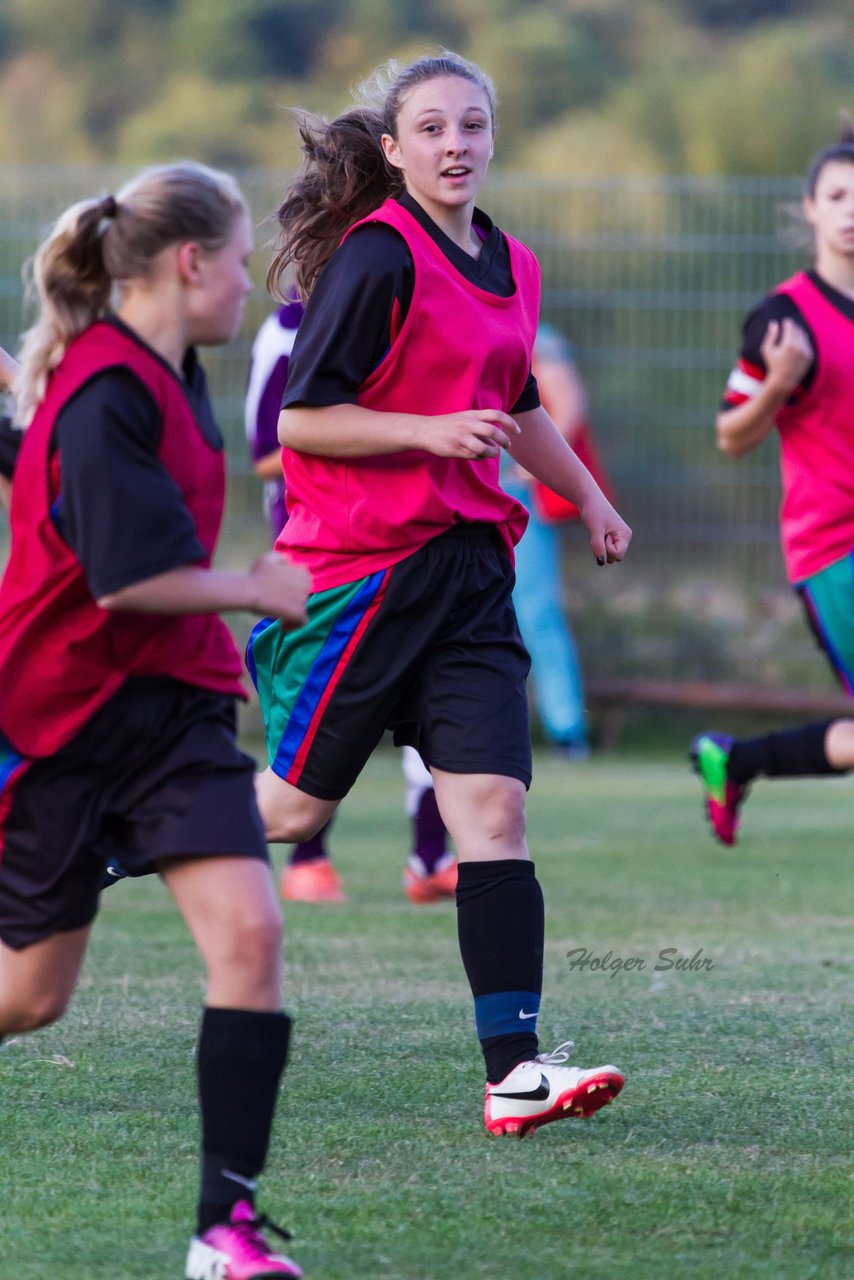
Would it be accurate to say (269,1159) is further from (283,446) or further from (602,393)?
(602,393)

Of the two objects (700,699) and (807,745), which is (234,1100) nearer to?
(807,745)

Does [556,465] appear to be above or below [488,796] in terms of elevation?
above

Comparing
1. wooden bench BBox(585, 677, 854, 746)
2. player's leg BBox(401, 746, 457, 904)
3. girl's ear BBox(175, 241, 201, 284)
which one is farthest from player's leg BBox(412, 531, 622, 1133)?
wooden bench BBox(585, 677, 854, 746)

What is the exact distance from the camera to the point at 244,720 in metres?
11.4

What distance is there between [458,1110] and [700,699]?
772 centimetres

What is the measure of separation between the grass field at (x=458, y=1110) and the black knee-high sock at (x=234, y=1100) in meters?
0.15

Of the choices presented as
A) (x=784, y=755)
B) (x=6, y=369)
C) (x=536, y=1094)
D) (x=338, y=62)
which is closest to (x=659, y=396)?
(x=784, y=755)

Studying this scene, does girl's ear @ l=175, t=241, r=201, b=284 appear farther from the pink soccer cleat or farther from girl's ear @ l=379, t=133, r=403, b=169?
the pink soccer cleat

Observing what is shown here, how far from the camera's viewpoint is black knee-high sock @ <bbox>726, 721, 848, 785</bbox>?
6.13m

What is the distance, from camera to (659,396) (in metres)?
11.4

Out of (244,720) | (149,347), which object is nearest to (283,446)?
(149,347)

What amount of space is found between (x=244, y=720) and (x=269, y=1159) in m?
8.24

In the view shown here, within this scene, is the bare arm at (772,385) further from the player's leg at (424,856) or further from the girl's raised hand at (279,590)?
the girl's raised hand at (279,590)

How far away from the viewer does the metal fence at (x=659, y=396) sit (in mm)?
11312
